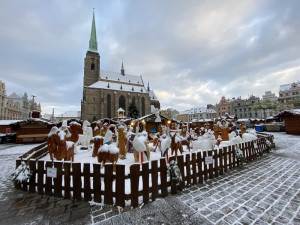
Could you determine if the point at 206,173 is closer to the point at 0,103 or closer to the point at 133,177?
the point at 133,177

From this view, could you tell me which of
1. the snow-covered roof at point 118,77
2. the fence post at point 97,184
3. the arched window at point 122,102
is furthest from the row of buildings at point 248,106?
the fence post at point 97,184

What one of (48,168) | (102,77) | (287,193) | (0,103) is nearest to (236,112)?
(102,77)

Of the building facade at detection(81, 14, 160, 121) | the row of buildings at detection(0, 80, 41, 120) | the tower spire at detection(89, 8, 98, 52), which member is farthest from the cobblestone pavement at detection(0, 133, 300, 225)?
the tower spire at detection(89, 8, 98, 52)

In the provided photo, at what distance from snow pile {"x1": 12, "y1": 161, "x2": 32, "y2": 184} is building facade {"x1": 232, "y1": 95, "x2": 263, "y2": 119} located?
6587 cm

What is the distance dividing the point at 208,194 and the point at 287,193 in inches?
79.0

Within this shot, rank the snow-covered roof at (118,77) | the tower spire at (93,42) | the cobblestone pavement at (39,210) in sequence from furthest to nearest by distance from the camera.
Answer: the tower spire at (93,42)
the snow-covered roof at (118,77)
the cobblestone pavement at (39,210)

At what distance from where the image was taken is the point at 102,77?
4659 centimetres

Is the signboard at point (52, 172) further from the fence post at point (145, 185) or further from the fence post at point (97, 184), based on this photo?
the fence post at point (145, 185)

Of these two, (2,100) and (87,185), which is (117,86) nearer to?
(2,100)

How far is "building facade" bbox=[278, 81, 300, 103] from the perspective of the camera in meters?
45.8

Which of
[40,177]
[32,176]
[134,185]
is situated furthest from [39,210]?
[134,185]

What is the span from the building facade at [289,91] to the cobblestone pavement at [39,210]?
67.4 metres

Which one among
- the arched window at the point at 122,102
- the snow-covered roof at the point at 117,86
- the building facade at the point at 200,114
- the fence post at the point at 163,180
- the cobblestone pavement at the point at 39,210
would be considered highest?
the snow-covered roof at the point at 117,86

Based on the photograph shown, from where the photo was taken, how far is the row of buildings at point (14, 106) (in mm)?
42125
